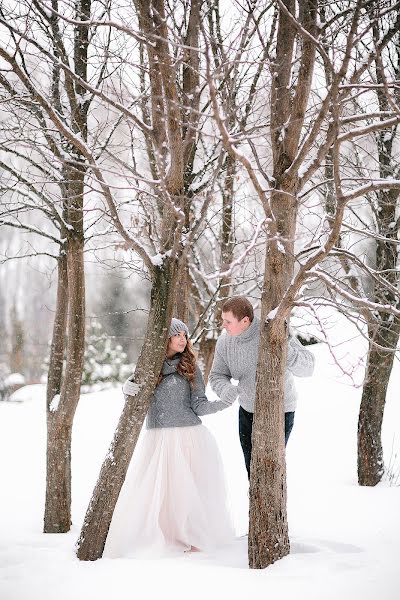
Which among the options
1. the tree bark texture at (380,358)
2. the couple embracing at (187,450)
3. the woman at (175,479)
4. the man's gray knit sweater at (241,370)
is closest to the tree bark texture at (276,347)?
the couple embracing at (187,450)

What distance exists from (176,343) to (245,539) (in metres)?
1.59

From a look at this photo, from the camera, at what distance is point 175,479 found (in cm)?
445

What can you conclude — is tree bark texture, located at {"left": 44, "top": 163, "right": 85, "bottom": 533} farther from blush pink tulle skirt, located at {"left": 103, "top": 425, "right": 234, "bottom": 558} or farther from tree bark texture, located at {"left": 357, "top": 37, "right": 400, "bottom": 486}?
tree bark texture, located at {"left": 357, "top": 37, "right": 400, "bottom": 486}

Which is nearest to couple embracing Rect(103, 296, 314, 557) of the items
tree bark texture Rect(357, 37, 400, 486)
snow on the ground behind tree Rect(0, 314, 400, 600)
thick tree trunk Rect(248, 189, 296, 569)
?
snow on the ground behind tree Rect(0, 314, 400, 600)

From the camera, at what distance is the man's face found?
4.38 metres

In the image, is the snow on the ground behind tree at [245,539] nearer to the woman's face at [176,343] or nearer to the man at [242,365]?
the man at [242,365]

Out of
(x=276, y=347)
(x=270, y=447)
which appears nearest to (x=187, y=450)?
(x=270, y=447)

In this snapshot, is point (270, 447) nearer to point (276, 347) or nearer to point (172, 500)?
point (276, 347)

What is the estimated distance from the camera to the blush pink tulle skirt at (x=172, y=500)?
4277mm

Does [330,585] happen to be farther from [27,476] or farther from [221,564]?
[27,476]

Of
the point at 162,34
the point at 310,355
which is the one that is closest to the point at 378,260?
the point at 310,355

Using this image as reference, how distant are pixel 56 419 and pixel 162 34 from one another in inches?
129

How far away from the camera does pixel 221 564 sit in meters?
3.90

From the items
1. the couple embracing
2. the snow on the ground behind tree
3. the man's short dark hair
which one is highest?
the man's short dark hair
